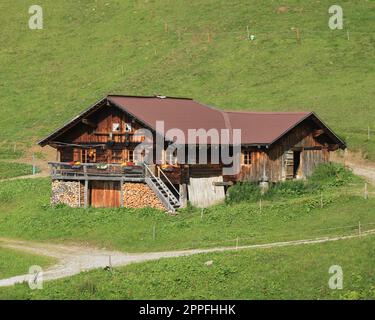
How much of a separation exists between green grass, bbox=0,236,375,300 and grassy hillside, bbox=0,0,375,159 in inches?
1326

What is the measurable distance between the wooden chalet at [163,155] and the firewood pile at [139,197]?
5cm

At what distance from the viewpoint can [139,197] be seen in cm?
5131

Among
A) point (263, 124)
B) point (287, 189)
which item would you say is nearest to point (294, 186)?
point (287, 189)

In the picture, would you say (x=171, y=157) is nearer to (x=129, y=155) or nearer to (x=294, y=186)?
(x=129, y=155)

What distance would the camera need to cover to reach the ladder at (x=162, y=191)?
4981 centimetres

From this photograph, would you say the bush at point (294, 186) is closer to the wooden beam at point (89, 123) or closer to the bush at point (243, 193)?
the bush at point (243, 193)

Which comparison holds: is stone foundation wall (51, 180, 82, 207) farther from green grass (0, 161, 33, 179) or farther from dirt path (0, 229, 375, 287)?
green grass (0, 161, 33, 179)

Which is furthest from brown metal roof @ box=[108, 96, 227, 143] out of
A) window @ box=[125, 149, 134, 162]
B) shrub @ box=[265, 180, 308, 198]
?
shrub @ box=[265, 180, 308, 198]

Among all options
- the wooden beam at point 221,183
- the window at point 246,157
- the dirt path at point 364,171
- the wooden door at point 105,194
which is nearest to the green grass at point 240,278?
the wooden door at point 105,194

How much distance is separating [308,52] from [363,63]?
571 centimetres

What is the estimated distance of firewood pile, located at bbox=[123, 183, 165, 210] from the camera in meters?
50.6

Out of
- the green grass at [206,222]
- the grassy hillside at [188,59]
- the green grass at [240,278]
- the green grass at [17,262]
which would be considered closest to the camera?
the green grass at [240,278]
